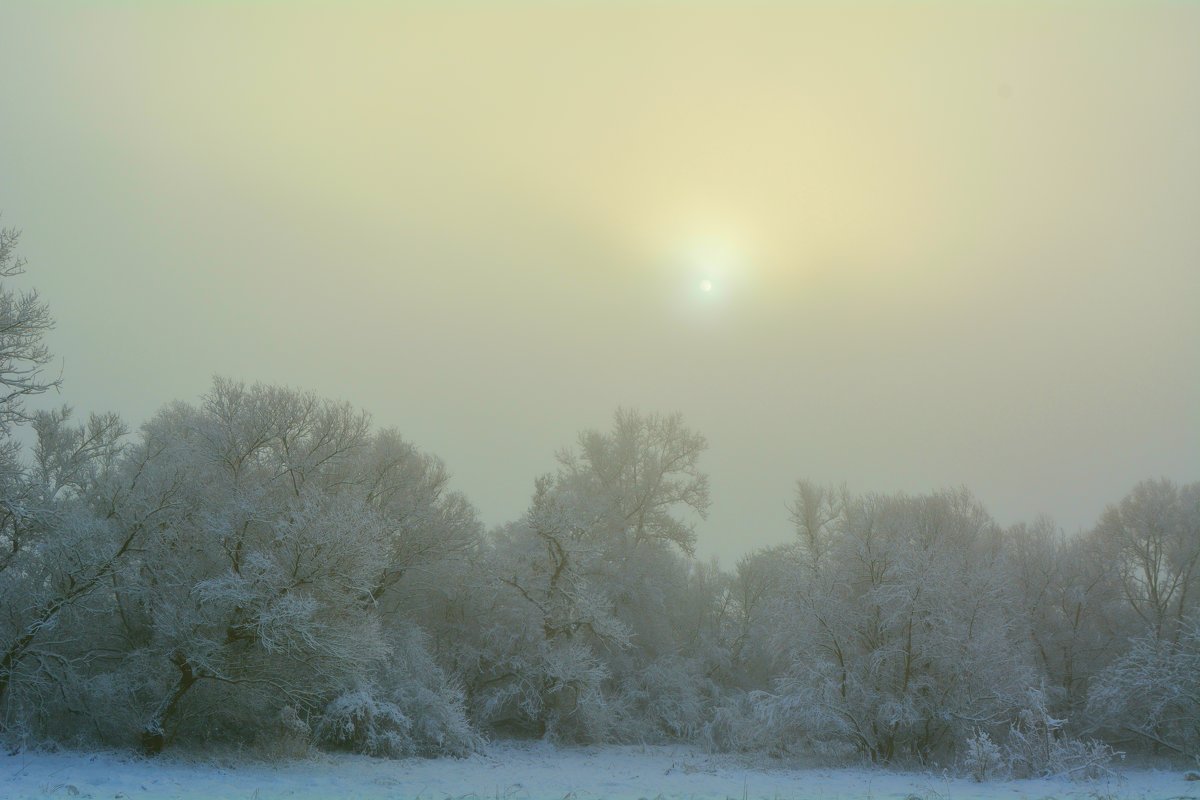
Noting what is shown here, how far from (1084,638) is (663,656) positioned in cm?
1616

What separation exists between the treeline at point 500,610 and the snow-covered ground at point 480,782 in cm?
130

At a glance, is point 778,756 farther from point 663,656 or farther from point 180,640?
point 180,640

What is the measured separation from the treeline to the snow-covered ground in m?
1.30

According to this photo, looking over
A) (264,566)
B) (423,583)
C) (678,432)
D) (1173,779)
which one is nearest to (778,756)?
(1173,779)

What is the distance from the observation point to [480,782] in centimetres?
1853

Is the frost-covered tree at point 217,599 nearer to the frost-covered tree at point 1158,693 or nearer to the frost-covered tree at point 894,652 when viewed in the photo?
the frost-covered tree at point 894,652

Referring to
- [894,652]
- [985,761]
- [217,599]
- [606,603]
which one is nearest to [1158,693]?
[894,652]

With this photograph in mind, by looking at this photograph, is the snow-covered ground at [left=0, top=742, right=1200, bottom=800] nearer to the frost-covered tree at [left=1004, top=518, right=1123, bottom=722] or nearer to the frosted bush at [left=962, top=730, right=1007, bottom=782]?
the frosted bush at [left=962, top=730, right=1007, bottom=782]

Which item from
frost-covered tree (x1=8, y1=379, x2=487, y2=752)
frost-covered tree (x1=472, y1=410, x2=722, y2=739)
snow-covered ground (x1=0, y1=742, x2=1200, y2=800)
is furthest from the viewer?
frost-covered tree (x1=472, y1=410, x2=722, y2=739)

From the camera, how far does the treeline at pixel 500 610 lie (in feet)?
59.9

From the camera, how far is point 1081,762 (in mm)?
20062

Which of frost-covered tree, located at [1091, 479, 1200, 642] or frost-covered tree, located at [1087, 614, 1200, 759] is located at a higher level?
frost-covered tree, located at [1091, 479, 1200, 642]

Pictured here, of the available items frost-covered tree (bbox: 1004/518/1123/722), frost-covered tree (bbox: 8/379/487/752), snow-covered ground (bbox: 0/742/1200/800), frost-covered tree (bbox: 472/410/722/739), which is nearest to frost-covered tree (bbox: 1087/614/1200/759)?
snow-covered ground (bbox: 0/742/1200/800)

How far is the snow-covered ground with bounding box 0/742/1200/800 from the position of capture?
14781 millimetres
